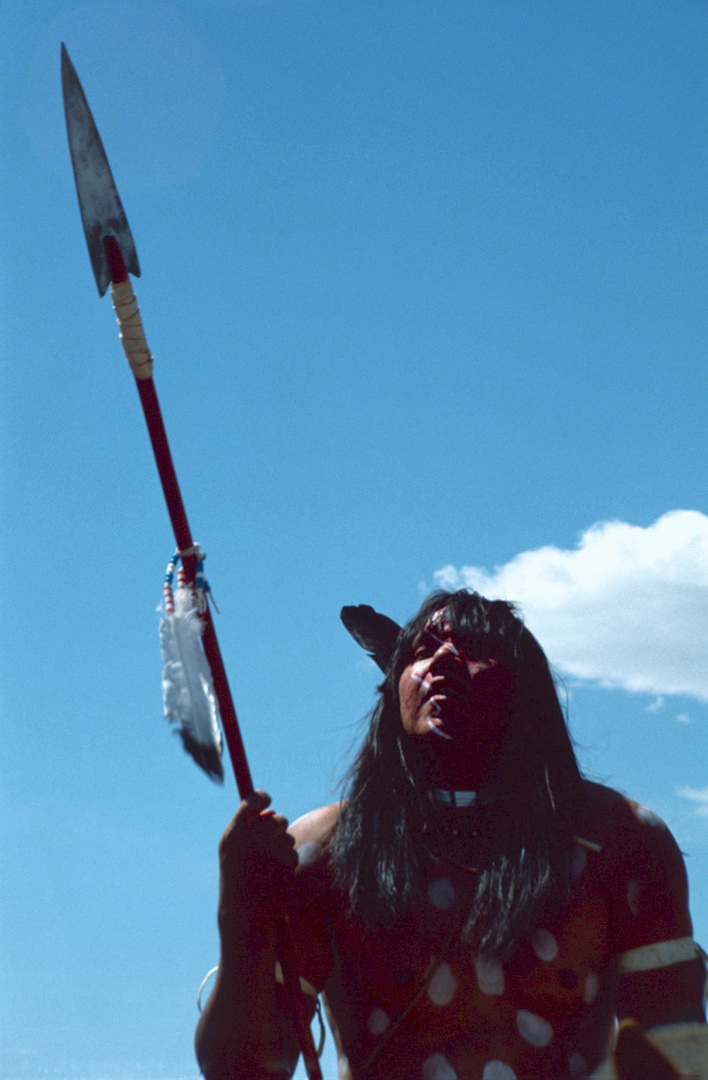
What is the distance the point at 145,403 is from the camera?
3.48 metres

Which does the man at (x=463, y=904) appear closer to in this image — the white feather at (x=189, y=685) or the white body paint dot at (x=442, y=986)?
the white body paint dot at (x=442, y=986)

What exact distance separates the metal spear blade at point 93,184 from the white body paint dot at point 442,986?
7.48 feet

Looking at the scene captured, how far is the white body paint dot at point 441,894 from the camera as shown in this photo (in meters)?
3.84

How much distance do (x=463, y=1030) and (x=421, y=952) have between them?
258mm

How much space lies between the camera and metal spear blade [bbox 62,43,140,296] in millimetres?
3328

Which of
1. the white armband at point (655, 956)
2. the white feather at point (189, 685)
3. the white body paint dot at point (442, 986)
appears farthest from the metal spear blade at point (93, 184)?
the white armband at point (655, 956)

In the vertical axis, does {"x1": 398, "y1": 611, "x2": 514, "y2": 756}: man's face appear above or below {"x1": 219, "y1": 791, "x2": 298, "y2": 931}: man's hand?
above

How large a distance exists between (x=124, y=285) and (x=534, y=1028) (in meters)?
2.52

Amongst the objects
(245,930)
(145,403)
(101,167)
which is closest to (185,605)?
(145,403)

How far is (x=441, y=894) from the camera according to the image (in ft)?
12.7

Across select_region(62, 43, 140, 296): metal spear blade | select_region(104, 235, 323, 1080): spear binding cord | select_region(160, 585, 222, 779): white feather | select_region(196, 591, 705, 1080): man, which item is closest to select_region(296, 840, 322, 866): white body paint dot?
select_region(196, 591, 705, 1080): man

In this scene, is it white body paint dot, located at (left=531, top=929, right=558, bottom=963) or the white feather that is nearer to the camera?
the white feather

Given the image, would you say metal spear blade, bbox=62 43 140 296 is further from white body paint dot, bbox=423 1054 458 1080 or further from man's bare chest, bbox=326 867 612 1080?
white body paint dot, bbox=423 1054 458 1080

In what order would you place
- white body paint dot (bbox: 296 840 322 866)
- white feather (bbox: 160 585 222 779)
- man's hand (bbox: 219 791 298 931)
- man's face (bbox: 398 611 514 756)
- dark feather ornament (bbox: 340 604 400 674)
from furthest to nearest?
dark feather ornament (bbox: 340 604 400 674) → white body paint dot (bbox: 296 840 322 866) → man's face (bbox: 398 611 514 756) → man's hand (bbox: 219 791 298 931) → white feather (bbox: 160 585 222 779)
